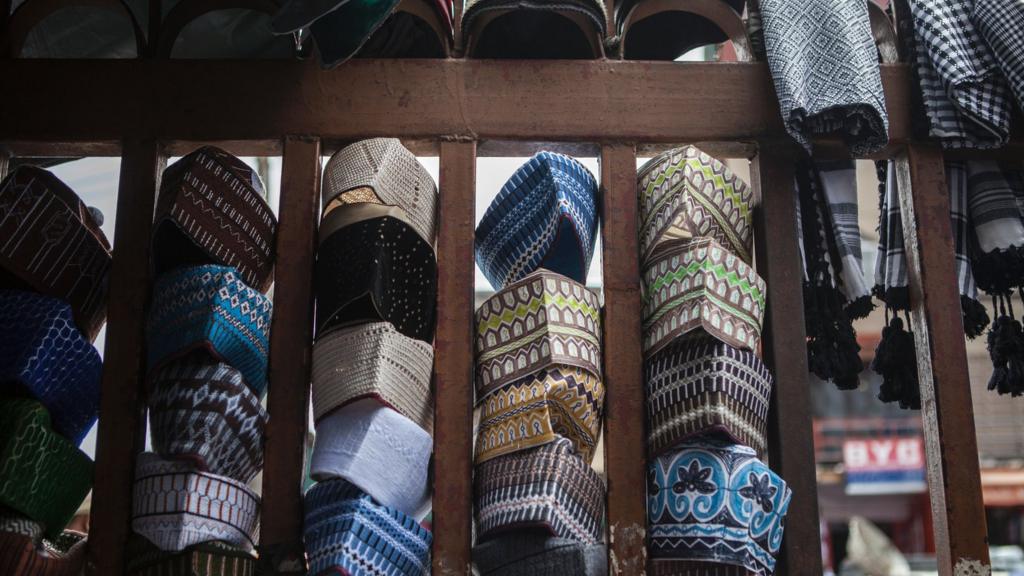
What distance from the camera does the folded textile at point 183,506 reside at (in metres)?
1.76

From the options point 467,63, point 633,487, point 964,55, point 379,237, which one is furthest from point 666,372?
point 964,55

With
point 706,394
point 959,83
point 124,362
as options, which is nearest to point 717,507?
point 706,394

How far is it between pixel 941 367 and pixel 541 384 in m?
0.79

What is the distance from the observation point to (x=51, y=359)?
6.24 feet

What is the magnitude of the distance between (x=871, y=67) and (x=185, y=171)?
4.50 ft

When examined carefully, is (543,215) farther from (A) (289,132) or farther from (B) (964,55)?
(B) (964,55)

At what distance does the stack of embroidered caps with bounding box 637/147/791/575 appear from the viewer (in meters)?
1.81

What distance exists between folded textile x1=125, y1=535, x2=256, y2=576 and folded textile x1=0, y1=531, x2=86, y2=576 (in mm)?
125

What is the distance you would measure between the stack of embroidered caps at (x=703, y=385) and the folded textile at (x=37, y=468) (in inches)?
40.9

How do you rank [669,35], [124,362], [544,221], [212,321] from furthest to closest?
[669,35]
[544,221]
[124,362]
[212,321]

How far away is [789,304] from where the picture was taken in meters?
2.04

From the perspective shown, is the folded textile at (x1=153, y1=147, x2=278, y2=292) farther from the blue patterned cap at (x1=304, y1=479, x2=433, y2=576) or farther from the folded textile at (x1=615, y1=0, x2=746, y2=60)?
the folded textile at (x1=615, y1=0, x2=746, y2=60)

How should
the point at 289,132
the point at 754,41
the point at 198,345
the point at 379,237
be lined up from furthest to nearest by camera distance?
the point at 754,41
the point at 289,132
the point at 379,237
the point at 198,345

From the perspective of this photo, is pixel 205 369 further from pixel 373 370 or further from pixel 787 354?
pixel 787 354
